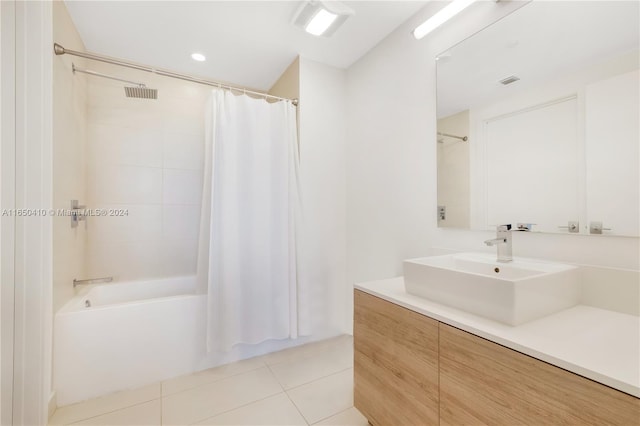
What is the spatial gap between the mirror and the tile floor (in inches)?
46.8

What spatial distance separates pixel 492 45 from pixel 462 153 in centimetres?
53

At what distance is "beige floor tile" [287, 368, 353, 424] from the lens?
4.54 feet

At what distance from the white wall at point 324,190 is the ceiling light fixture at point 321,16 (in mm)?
435

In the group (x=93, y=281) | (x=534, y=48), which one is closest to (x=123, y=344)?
(x=93, y=281)

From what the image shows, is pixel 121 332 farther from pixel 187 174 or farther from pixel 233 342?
pixel 187 174

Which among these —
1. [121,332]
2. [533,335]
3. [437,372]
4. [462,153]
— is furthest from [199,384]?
[462,153]

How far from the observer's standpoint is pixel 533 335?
0.75 metres

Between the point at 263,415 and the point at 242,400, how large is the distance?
0.60 ft

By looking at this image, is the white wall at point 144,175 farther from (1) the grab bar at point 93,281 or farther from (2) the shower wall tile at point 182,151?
(1) the grab bar at point 93,281

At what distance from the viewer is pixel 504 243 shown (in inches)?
46.8

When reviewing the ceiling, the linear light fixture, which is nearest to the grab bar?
the ceiling

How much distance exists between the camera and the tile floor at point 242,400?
1.34 metres

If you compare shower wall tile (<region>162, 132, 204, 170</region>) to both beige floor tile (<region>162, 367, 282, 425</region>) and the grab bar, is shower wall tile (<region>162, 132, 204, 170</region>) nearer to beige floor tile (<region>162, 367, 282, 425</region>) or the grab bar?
the grab bar

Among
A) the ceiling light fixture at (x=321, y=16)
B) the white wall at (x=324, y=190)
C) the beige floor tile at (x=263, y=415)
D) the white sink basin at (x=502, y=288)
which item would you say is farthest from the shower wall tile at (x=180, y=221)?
the white sink basin at (x=502, y=288)
